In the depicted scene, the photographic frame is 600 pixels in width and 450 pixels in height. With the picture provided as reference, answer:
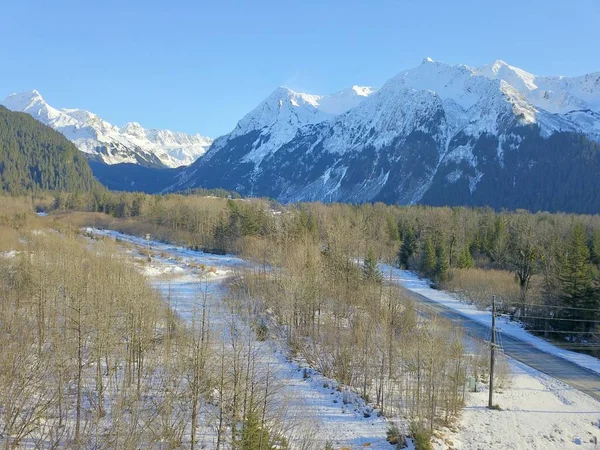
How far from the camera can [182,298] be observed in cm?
4697

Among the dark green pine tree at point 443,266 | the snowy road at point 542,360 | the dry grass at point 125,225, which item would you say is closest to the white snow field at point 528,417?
the snowy road at point 542,360

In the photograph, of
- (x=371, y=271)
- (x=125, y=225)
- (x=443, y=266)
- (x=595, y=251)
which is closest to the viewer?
(x=371, y=271)

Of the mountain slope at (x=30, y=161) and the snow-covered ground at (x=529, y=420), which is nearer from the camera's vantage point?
the snow-covered ground at (x=529, y=420)

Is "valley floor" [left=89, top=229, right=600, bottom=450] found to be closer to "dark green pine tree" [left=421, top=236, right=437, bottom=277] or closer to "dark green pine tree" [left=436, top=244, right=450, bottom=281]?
"dark green pine tree" [left=436, top=244, right=450, bottom=281]

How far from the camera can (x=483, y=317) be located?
51156 mm

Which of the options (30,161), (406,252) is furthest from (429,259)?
(30,161)

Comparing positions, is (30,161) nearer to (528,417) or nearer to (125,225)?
(125,225)

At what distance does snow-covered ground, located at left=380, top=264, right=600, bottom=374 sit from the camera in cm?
3799

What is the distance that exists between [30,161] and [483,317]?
7780 inches

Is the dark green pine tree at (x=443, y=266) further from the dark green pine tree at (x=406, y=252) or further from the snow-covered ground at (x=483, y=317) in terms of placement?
the dark green pine tree at (x=406, y=252)

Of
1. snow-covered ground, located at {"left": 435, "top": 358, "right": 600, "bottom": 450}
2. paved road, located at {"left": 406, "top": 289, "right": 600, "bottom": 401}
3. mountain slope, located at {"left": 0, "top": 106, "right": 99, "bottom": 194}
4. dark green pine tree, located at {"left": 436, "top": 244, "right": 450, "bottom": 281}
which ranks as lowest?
snow-covered ground, located at {"left": 435, "top": 358, "right": 600, "bottom": 450}

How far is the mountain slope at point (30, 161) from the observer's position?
17925 centimetres

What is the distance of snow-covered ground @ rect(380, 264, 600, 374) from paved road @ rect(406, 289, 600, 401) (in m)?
0.95

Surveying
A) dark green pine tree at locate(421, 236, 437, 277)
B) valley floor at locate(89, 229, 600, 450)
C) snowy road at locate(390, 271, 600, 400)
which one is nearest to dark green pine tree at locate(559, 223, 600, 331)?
snowy road at locate(390, 271, 600, 400)
